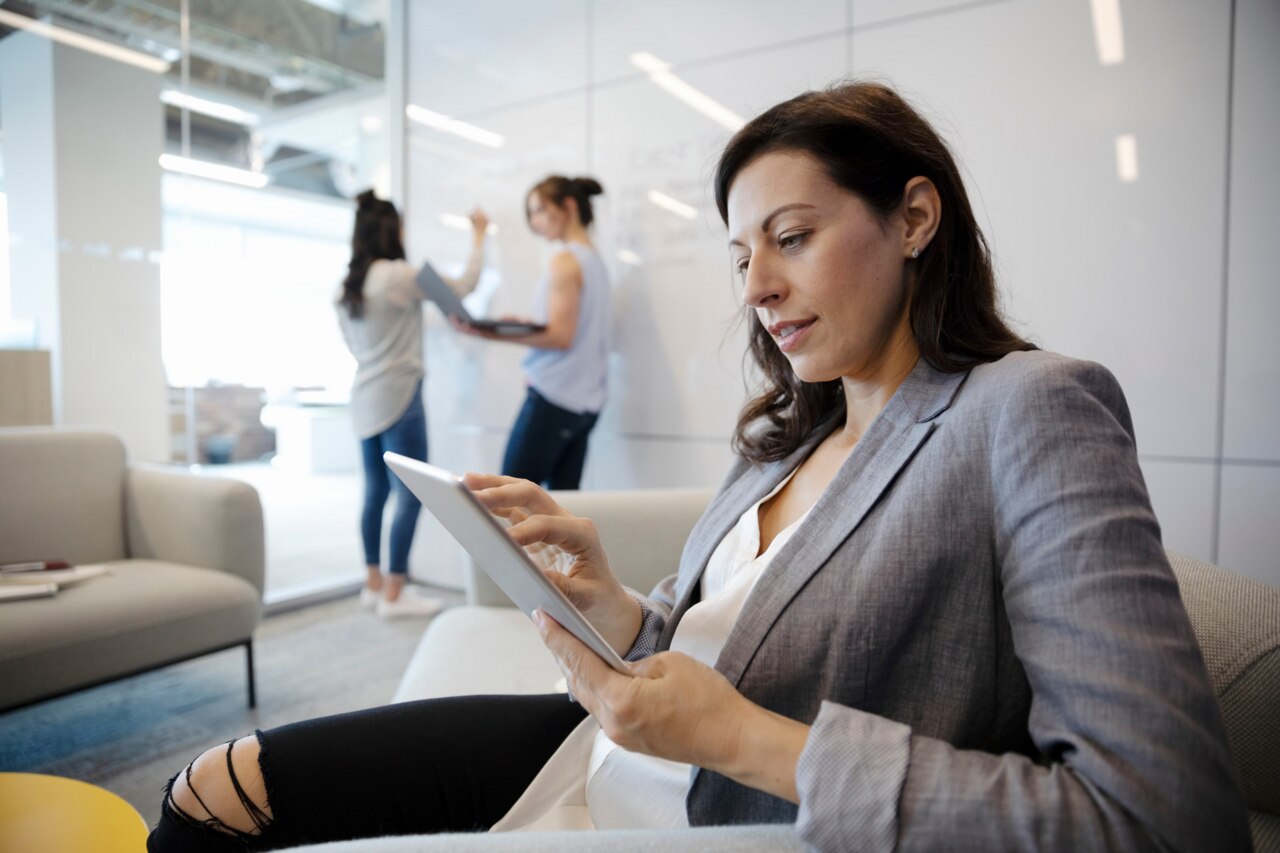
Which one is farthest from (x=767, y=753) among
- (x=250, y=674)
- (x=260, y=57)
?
(x=260, y=57)

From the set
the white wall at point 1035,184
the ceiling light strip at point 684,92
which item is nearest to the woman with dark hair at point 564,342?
the white wall at point 1035,184

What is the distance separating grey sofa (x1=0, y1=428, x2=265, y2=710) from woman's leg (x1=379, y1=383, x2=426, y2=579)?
888mm

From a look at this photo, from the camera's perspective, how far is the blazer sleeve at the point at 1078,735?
52 centimetres

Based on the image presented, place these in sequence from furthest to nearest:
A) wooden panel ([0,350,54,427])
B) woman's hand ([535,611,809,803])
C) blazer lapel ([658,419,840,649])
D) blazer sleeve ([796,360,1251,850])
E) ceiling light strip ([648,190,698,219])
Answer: ceiling light strip ([648,190,698,219]) → wooden panel ([0,350,54,427]) → blazer lapel ([658,419,840,649]) → woman's hand ([535,611,809,803]) → blazer sleeve ([796,360,1251,850])

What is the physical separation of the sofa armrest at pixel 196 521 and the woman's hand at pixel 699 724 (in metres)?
2.02

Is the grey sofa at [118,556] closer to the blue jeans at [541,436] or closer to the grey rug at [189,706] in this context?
the grey rug at [189,706]

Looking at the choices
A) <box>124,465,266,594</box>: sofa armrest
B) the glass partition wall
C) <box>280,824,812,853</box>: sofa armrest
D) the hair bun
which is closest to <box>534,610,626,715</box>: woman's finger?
<box>280,824,812,853</box>: sofa armrest

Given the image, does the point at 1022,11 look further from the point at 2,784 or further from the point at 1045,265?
the point at 2,784

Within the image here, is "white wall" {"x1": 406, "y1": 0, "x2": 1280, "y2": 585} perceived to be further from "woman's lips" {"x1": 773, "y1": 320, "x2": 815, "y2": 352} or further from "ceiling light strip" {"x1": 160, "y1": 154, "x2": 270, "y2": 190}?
"ceiling light strip" {"x1": 160, "y1": 154, "x2": 270, "y2": 190}

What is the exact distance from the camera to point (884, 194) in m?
0.86

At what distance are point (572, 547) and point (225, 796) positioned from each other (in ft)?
1.54

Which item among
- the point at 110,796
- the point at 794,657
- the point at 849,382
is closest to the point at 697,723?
the point at 794,657

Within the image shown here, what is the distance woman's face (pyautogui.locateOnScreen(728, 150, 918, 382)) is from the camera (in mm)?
854

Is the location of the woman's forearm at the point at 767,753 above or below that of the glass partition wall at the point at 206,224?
below
